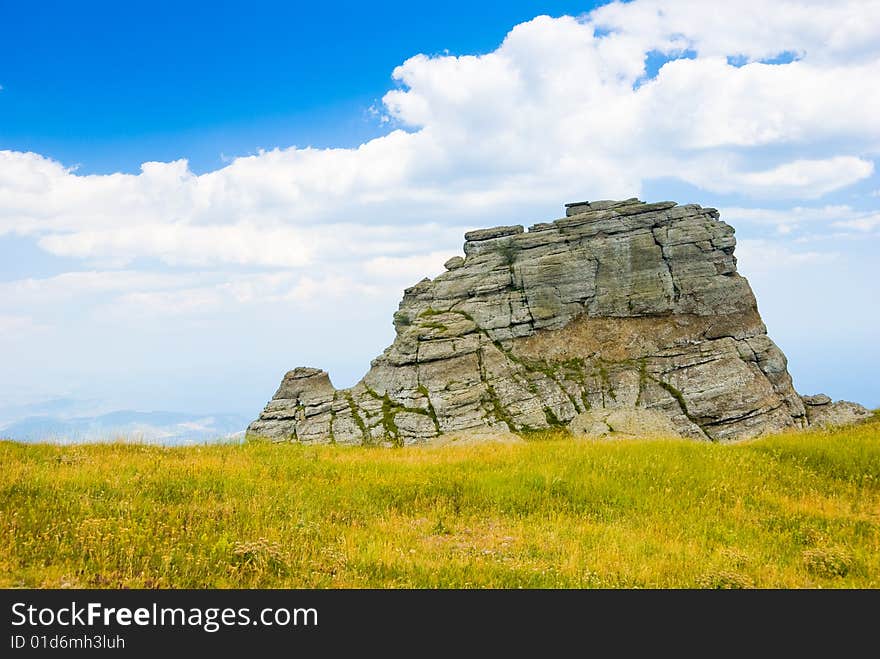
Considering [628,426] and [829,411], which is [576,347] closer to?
[829,411]

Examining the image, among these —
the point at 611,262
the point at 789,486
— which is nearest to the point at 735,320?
the point at 611,262

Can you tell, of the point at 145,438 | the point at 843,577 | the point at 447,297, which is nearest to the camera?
the point at 843,577

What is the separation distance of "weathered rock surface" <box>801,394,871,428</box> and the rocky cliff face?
1627 millimetres

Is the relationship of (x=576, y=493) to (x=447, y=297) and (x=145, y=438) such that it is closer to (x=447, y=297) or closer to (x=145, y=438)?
(x=145, y=438)

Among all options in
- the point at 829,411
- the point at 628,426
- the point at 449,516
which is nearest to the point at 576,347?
the point at 829,411

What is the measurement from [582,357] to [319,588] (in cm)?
7038

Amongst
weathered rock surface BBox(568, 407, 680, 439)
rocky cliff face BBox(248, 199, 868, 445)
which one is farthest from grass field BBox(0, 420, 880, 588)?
rocky cliff face BBox(248, 199, 868, 445)

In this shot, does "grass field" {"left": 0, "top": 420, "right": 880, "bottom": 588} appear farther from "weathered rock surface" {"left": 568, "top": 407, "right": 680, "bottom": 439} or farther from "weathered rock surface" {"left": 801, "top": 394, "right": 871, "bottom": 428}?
"weathered rock surface" {"left": 801, "top": 394, "right": 871, "bottom": 428}

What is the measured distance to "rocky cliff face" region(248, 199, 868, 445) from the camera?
231ft

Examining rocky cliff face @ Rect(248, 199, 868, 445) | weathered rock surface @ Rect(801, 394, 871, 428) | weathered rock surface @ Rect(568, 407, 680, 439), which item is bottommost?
weathered rock surface @ Rect(801, 394, 871, 428)

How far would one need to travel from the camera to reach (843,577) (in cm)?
1141

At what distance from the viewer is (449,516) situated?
15.3 metres

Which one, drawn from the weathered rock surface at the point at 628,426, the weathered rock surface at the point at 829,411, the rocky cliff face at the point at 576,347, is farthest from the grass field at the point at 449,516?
the weathered rock surface at the point at 829,411

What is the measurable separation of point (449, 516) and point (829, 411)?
73763mm
